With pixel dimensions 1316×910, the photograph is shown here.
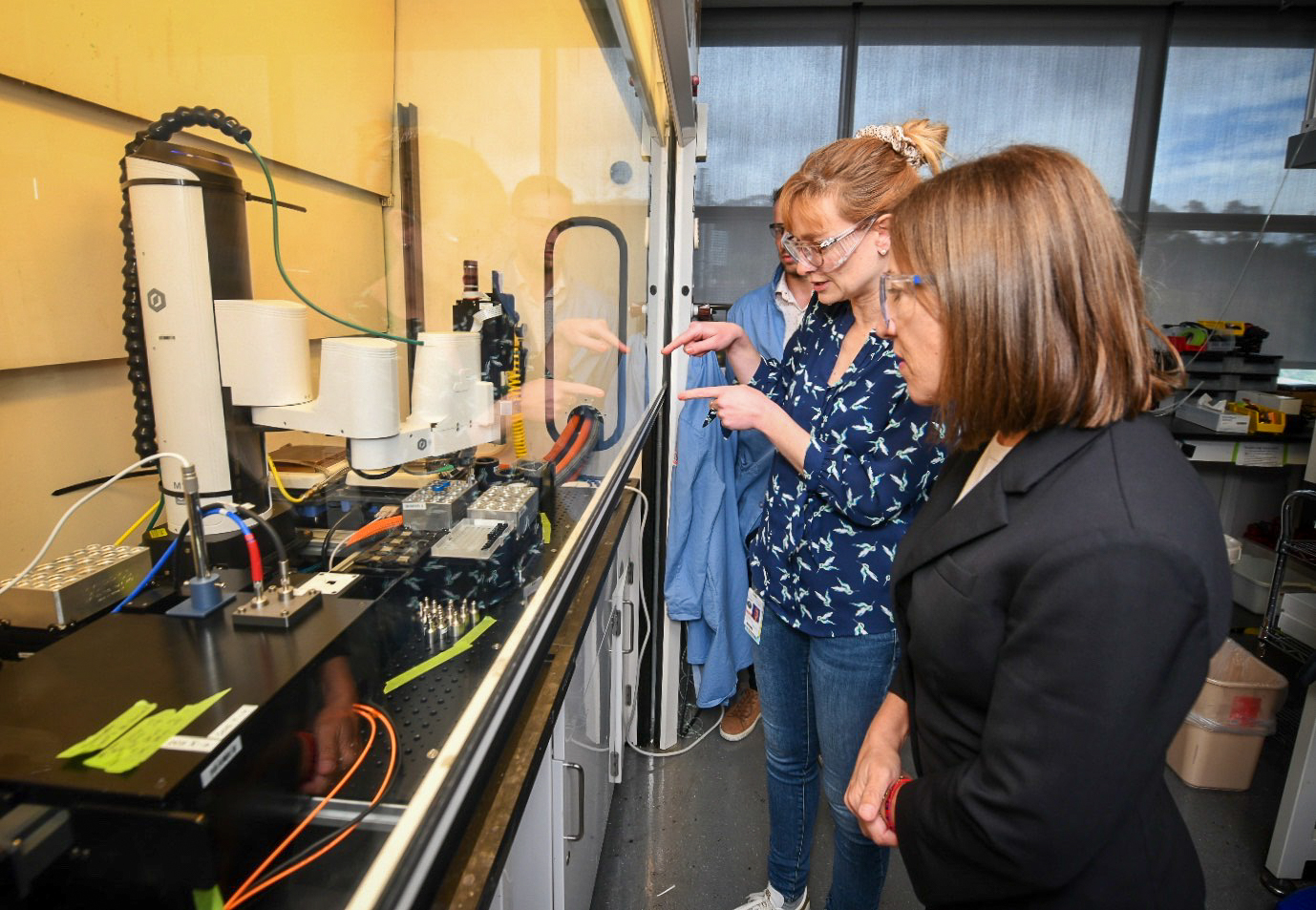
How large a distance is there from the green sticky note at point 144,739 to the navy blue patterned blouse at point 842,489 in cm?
97

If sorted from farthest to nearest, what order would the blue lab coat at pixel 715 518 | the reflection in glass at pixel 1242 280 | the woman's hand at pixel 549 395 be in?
the reflection in glass at pixel 1242 280, the blue lab coat at pixel 715 518, the woman's hand at pixel 549 395

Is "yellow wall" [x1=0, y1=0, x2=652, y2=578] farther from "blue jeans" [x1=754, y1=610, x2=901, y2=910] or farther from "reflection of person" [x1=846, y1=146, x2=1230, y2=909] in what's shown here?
"reflection of person" [x1=846, y1=146, x2=1230, y2=909]

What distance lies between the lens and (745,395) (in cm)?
132

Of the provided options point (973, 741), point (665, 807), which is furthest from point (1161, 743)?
point (665, 807)

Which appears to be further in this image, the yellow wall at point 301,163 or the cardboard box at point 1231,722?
the cardboard box at point 1231,722

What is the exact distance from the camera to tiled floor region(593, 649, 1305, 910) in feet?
5.67

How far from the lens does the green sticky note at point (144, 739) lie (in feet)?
1.31

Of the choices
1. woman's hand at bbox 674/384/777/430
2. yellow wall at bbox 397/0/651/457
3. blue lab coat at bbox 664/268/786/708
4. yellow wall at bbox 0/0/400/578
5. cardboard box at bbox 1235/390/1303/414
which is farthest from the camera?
cardboard box at bbox 1235/390/1303/414

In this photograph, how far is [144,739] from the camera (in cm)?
42

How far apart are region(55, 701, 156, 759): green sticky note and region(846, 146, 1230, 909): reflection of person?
0.69 meters

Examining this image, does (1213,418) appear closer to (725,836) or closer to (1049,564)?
(725,836)

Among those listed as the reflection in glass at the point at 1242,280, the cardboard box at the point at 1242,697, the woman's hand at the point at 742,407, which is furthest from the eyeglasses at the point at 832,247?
the reflection in glass at the point at 1242,280

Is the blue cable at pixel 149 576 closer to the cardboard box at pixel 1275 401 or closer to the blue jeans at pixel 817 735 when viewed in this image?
the blue jeans at pixel 817 735

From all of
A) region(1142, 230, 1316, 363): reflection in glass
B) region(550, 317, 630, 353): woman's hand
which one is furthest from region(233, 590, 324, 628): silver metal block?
region(1142, 230, 1316, 363): reflection in glass
